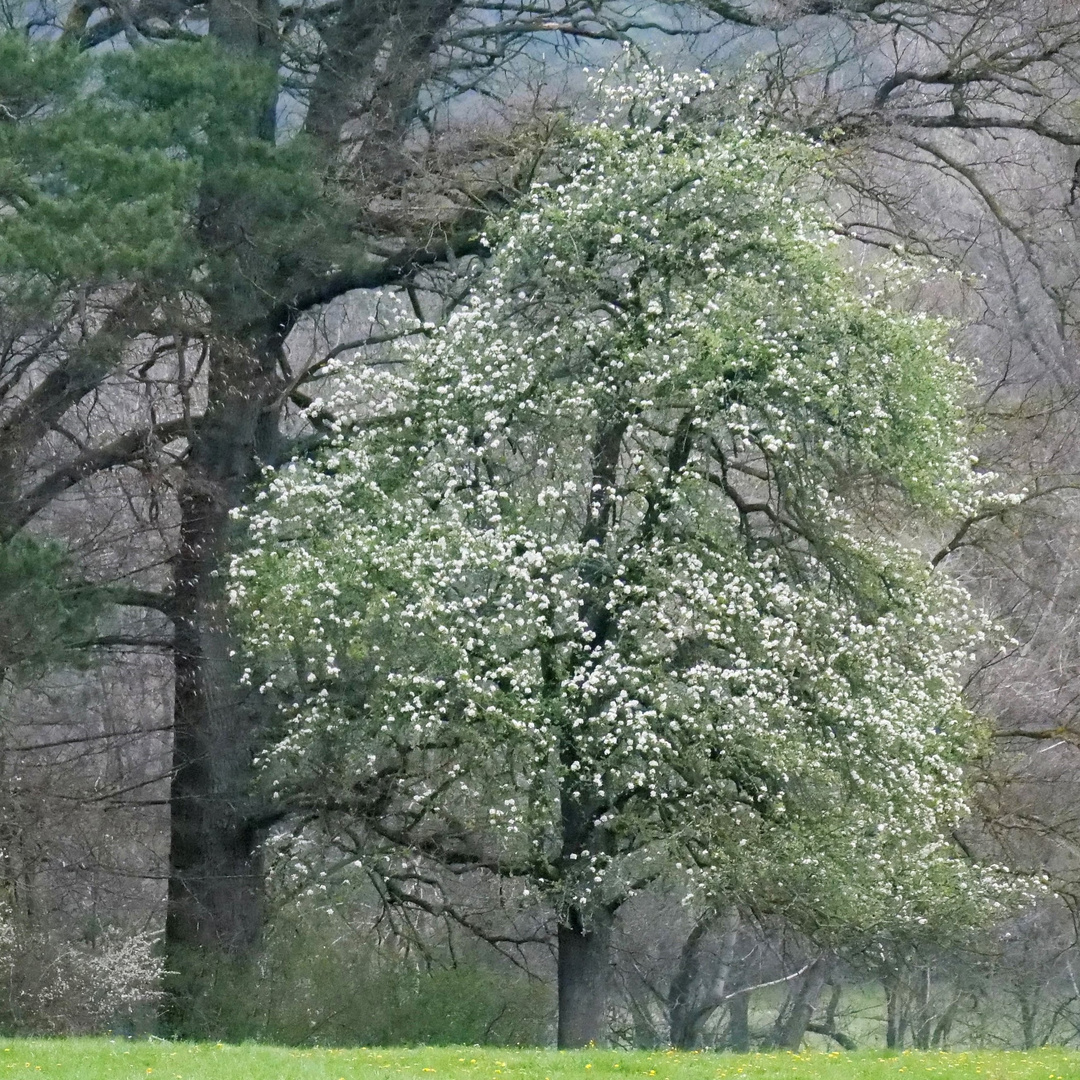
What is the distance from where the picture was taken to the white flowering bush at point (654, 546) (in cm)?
1282

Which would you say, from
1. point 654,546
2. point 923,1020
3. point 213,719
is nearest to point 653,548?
point 654,546

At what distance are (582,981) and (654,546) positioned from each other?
4649mm

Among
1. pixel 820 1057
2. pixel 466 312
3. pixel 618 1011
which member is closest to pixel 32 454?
pixel 466 312

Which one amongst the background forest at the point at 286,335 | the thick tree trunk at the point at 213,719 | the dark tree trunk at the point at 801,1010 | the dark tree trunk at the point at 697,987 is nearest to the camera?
the background forest at the point at 286,335

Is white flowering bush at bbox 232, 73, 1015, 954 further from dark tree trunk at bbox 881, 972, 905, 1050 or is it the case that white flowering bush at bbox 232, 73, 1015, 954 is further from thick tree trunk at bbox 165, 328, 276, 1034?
dark tree trunk at bbox 881, 972, 905, 1050

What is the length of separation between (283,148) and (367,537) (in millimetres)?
3838

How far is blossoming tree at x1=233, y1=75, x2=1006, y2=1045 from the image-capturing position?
42.1 ft

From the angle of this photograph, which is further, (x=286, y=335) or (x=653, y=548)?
(x=286, y=335)

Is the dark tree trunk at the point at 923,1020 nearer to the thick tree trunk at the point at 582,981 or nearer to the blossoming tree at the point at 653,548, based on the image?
the thick tree trunk at the point at 582,981

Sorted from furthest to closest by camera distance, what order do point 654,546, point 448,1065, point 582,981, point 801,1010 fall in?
point 801,1010
point 582,981
point 654,546
point 448,1065

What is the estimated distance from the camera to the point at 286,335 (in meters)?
16.9

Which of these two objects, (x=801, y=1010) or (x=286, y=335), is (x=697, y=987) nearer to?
(x=801, y=1010)

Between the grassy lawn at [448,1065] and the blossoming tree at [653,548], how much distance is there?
2856 millimetres

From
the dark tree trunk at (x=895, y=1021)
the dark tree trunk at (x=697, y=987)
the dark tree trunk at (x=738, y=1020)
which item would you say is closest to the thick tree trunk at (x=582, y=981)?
the dark tree trunk at (x=697, y=987)
